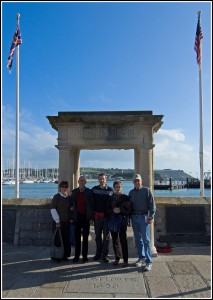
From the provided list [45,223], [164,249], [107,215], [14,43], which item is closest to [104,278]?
[107,215]

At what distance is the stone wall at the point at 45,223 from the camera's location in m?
7.97

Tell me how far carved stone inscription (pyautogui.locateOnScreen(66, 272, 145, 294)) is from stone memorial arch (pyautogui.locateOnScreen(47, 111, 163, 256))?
258 cm

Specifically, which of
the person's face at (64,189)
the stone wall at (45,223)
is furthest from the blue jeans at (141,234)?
the stone wall at (45,223)

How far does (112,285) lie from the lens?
5.04 metres

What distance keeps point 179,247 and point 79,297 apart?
395 cm

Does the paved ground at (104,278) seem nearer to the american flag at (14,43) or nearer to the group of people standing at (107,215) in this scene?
the group of people standing at (107,215)

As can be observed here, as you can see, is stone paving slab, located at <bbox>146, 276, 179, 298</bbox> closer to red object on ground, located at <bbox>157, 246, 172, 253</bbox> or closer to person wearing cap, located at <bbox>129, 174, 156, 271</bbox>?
person wearing cap, located at <bbox>129, 174, 156, 271</bbox>

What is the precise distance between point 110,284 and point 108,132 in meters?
3.67

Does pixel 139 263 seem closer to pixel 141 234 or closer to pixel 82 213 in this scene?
pixel 141 234

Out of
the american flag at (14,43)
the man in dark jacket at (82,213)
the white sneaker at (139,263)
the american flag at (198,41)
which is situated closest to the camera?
the white sneaker at (139,263)

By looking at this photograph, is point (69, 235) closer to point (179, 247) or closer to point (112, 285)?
point (112, 285)

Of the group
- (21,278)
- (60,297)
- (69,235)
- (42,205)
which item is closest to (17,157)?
(42,205)

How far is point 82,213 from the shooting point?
654 cm

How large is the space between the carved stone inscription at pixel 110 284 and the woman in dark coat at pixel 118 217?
2.47ft
